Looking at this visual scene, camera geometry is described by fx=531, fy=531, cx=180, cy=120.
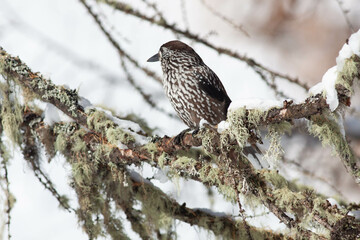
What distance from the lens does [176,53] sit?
195 inches

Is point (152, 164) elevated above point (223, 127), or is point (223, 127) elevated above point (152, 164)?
point (152, 164)

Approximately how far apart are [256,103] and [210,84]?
1.60 meters

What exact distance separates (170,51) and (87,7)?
2.92 feet

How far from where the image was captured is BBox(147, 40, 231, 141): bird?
14.7 ft

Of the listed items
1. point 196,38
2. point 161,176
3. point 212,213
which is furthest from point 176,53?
point 212,213

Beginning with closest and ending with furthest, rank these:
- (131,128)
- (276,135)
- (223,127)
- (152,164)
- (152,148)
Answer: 1. (276,135)
2. (223,127)
3. (152,148)
4. (152,164)
5. (131,128)

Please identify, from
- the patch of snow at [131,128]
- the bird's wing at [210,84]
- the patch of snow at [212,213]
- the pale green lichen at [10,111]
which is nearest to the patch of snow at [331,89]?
the patch of snow at [131,128]

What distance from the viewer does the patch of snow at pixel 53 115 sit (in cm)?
417

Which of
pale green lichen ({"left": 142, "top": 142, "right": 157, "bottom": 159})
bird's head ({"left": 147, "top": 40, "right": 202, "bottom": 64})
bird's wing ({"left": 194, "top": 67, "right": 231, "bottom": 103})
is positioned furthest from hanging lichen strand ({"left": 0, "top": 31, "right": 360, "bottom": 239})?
bird's head ({"left": 147, "top": 40, "right": 202, "bottom": 64})

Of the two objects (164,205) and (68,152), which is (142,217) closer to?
(164,205)

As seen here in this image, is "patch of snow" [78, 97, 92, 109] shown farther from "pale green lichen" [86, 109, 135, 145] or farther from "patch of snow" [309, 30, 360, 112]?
"patch of snow" [309, 30, 360, 112]

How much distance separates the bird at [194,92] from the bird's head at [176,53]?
0.07 feet

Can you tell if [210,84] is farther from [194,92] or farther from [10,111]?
[10,111]

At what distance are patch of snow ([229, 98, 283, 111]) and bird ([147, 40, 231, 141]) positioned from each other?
1.27 metres
